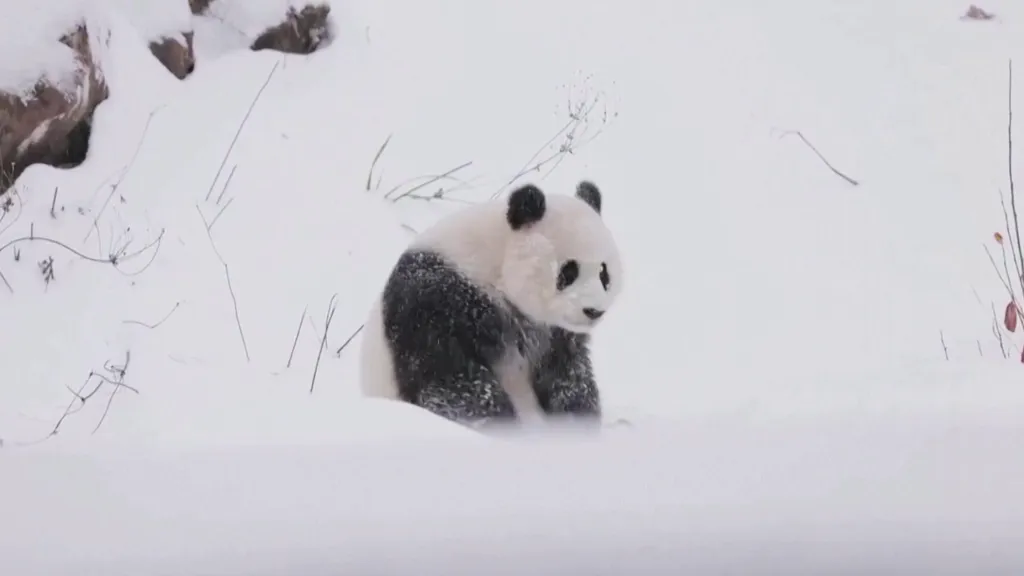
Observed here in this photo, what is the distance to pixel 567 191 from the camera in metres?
3.82

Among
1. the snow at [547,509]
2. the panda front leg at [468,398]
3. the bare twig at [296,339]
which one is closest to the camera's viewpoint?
the snow at [547,509]

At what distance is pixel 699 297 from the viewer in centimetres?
317

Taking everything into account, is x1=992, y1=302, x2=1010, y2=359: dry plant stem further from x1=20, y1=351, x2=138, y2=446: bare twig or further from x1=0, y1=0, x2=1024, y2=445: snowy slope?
x1=20, y1=351, x2=138, y2=446: bare twig

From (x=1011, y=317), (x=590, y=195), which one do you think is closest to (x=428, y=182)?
(x=590, y=195)

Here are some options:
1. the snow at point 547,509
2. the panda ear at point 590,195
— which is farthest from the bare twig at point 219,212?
the snow at point 547,509

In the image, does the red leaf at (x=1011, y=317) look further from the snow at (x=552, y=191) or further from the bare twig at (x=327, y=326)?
the bare twig at (x=327, y=326)

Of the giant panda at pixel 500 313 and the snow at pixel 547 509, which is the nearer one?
the snow at pixel 547 509

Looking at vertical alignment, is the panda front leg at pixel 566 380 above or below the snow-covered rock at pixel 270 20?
below

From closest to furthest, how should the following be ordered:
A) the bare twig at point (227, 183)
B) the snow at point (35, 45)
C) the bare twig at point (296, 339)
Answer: the bare twig at point (296, 339) < the snow at point (35, 45) < the bare twig at point (227, 183)

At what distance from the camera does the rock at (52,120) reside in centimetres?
299

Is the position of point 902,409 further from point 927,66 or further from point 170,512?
point 927,66

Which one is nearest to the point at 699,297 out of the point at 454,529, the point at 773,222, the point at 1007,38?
the point at 773,222

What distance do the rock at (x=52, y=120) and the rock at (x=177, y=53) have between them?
468mm

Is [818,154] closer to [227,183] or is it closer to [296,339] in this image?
[227,183]
